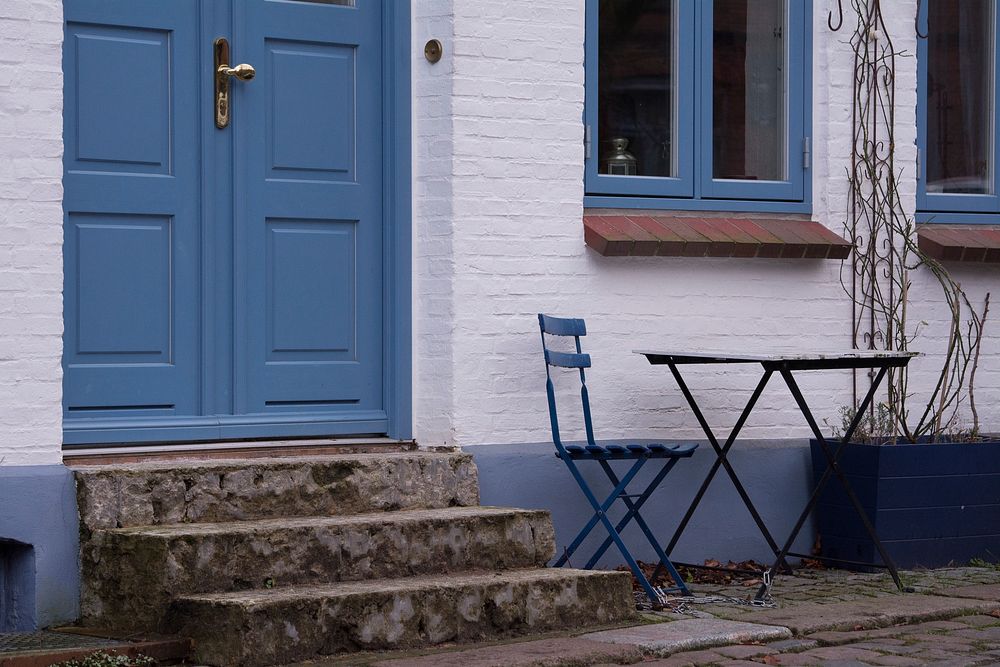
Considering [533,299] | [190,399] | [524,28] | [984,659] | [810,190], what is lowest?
[984,659]

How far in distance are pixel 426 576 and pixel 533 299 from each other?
4.64ft

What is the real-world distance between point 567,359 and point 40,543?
212 cm

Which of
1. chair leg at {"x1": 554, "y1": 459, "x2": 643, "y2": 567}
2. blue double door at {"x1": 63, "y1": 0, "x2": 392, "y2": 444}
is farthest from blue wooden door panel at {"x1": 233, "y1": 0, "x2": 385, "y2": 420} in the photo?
chair leg at {"x1": 554, "y1": 459, "x2": 643, "y2": 567}

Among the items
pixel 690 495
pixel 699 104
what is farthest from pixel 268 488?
pixel 699 104

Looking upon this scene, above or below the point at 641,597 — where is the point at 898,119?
above

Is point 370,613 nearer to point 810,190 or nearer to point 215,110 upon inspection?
point 215,110

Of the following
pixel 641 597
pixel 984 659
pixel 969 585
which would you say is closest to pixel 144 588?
pixel 641 597

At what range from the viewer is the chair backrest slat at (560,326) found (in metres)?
6.20

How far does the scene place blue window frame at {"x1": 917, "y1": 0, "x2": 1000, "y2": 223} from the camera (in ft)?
24.5

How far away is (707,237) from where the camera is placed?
6.61 metres

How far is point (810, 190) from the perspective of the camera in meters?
7.13

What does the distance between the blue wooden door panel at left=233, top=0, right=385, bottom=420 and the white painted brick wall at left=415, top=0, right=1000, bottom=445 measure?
22cm

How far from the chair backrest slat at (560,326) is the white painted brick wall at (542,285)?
120 mm

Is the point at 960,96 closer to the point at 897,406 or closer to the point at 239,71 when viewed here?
the point at 897,406
